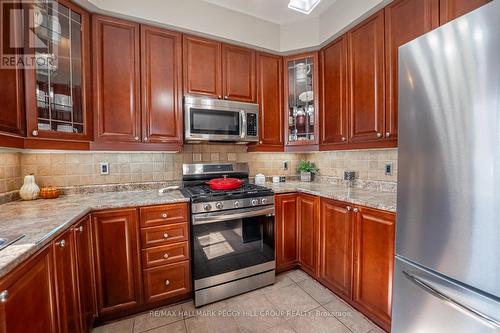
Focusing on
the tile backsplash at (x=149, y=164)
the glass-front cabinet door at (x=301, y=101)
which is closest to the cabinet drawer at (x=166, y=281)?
the tile backsplash at (x=149, y=164)

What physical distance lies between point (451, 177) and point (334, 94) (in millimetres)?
1490

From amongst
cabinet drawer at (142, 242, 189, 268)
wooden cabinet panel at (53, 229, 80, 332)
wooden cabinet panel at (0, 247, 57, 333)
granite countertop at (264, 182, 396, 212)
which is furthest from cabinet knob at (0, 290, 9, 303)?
granite countertop at (264, 182, 396, 212)

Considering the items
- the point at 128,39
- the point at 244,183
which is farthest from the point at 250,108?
the point at 128,39

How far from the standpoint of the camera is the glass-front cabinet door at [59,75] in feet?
4.87

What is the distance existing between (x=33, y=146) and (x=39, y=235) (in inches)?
36.8

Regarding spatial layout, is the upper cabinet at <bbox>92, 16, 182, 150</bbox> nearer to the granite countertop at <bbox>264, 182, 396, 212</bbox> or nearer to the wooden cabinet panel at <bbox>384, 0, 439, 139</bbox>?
the granite countertop at <bbox>264, 182, 396, 212</bbox>

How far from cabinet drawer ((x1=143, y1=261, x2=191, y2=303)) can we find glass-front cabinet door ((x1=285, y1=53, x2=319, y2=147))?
1694 mm

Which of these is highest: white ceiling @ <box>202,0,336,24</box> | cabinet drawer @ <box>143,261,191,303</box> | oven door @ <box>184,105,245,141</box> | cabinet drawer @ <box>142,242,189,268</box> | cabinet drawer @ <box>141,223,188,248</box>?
white ceiling @ <box>202,0,336,24</box>

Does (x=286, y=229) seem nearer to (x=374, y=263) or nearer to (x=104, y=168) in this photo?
(x=374, y=263)

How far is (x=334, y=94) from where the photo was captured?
225 cm

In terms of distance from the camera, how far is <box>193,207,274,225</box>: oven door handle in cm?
181

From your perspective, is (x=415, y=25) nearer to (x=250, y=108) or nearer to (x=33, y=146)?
(x=250, y=108)

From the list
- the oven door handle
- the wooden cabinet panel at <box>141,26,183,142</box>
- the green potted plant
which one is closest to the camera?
the oven door handle

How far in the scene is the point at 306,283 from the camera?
2.15 meters
